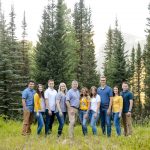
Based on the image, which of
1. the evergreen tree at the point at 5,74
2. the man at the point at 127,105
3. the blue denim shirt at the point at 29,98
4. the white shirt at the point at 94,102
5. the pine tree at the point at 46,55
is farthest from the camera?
the pine tree at the point at 46,55

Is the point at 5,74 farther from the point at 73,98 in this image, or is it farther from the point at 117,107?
the point at 117,107

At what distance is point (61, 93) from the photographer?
577 inches

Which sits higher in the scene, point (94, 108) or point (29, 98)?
point (29, 98)

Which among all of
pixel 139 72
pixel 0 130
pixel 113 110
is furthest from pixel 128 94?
pixel 139 72

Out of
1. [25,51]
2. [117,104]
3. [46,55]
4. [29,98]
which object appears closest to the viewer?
[117,104]

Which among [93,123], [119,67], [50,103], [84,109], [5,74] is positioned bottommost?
[93,123]

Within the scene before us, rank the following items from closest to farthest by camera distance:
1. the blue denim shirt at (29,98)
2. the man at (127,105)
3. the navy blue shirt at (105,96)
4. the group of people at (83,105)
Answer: the group of people at (83,105), the man at (127,105), the navy blue shirt at (105,96), the blue denim shirt at (29,98)

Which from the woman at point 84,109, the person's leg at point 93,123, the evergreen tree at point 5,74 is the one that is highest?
the evergreen tree at point 5,74

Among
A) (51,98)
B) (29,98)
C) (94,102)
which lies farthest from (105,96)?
(29,98)

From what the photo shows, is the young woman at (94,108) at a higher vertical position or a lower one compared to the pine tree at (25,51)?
lower

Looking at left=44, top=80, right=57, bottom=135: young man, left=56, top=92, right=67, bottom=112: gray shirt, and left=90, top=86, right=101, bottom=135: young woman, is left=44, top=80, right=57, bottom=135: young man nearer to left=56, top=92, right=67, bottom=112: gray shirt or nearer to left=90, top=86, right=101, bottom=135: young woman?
left=56, top=92, right=67, bottom=112: gray shirt

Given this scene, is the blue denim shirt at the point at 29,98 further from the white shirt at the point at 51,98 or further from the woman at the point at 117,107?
the woman at the point at 117,107

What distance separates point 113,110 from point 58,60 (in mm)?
24526

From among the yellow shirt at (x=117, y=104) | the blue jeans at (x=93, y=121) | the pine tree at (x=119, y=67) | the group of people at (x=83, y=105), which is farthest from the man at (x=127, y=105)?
the pine tree at (x=119, y=67)
